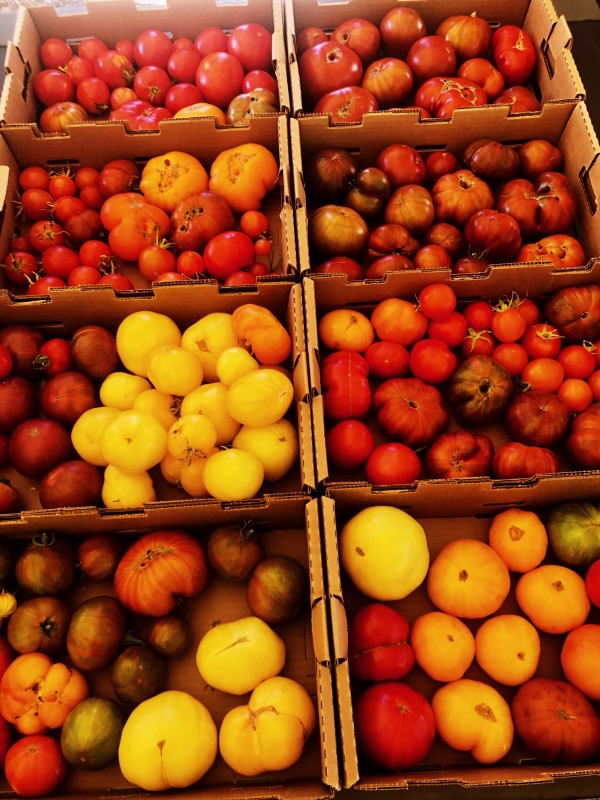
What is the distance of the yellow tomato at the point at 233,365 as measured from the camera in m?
1.46

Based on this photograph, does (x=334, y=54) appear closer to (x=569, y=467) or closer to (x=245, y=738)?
(x=569, y=467)

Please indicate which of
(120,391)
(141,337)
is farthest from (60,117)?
(120,391)

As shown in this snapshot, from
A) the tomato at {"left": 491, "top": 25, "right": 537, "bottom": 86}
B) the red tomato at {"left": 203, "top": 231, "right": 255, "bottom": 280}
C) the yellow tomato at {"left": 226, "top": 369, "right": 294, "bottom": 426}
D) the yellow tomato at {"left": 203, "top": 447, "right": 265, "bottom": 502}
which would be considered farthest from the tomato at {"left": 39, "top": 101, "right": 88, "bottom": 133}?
the tomato at {"left": 491, "top": 25, "right": 537, "bottom": 86}

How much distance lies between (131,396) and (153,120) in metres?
0.97

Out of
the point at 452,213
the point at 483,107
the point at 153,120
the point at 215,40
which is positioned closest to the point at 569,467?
the point at 452,213

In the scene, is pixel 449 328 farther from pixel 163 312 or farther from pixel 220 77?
pixel 220 77

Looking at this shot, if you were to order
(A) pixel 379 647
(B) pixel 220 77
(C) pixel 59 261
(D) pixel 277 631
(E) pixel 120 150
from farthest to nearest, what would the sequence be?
(B) pixel 220 77, (E) pixel 120 150, (C) pixel 59 261, (D) pixel 277 631, (A) pixel 379 647

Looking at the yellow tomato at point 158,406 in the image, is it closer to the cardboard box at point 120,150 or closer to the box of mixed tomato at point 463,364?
the box of mixed tomato at point 463,364

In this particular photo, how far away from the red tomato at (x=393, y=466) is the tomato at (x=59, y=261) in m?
1.03

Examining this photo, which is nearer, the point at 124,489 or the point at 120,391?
the point at 124,489

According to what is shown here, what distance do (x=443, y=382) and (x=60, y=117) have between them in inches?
57.8

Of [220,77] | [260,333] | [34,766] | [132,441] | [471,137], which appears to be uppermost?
[220,77]

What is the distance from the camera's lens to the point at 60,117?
1992mm

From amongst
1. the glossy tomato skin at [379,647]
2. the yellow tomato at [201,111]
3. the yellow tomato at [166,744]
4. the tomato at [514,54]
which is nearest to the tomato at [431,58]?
the tomato at [514,54]
